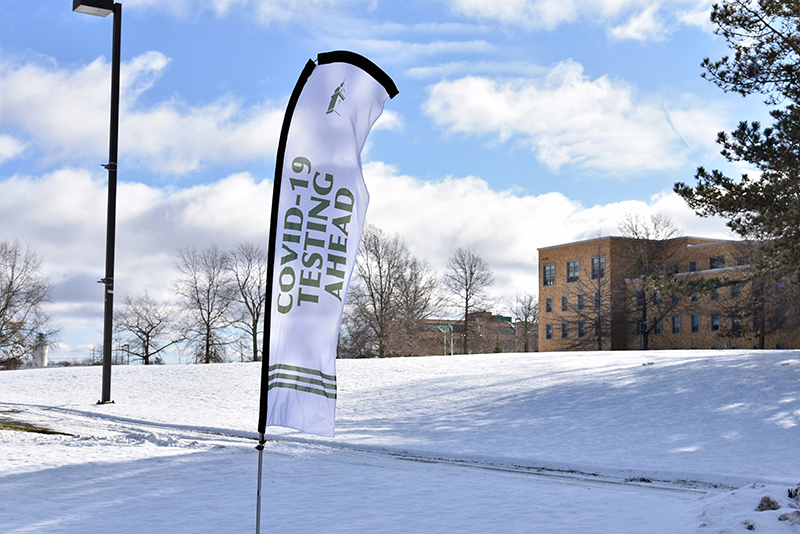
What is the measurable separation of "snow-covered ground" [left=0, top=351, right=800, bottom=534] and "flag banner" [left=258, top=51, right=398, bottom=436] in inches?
49.6

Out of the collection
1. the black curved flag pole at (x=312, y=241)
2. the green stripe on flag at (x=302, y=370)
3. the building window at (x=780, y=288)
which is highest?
the building window at (x=780, y=288)

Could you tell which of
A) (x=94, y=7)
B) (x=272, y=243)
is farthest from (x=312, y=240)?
(x=94, y=7)

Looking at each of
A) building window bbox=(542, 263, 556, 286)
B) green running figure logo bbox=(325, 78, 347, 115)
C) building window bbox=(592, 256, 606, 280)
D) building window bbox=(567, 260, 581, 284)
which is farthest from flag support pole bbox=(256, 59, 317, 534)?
building window bbox=(542, 263, 556, 286)

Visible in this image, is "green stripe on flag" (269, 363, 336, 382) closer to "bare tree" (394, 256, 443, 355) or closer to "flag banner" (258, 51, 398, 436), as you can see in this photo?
"flag banner" (258, 51, 398, 436)

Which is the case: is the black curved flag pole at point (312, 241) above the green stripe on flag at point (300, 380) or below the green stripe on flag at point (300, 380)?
above

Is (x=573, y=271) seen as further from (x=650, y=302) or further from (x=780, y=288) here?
(x=780, y=288)

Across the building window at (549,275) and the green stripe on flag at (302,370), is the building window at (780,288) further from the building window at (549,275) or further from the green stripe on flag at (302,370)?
the green stripe on flag at (302,370)

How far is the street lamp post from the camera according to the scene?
17.3 m

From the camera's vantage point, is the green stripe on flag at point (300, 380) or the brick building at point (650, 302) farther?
the brick building at point (650, 302)

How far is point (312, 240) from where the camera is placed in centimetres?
652

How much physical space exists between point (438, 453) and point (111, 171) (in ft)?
36.2

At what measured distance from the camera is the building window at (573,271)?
71950mm

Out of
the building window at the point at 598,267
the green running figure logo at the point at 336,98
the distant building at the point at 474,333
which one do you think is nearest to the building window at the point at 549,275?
the building window at the point at 598,267

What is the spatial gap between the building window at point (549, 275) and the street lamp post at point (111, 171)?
62111 millimetres
